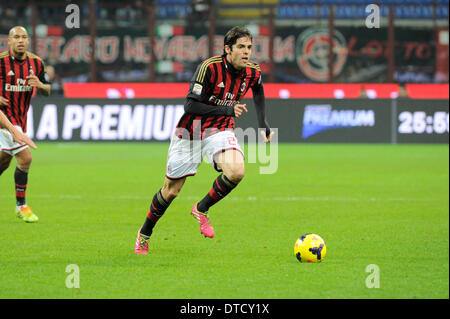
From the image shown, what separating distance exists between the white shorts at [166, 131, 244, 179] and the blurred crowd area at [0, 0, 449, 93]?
668 inches

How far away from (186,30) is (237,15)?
1667mm

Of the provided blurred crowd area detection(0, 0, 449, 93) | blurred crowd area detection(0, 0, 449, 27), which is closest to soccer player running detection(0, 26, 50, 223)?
blurred crowd area detection(0, 0, 449, 93)

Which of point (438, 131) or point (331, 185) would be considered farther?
point (438, 131)

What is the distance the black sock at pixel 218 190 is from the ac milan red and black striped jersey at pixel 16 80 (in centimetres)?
304

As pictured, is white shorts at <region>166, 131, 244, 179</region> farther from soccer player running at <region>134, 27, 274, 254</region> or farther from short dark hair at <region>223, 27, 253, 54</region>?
short dark hair at <region>223, 27, 253, 54</region>

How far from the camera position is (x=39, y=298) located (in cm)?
534

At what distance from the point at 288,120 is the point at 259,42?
3.35 metres

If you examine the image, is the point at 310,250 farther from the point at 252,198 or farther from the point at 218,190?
the point at 252,198

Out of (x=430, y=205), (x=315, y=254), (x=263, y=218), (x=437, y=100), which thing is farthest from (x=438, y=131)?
(x=315, y=254)

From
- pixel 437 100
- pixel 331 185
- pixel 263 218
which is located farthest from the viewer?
pixel 437 100

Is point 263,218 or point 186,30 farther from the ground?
point 186,30

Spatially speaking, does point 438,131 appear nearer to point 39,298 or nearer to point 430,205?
point 430,205

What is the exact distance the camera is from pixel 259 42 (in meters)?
24.2

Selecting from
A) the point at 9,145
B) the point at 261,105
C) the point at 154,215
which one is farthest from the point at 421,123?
the point at 154,215
